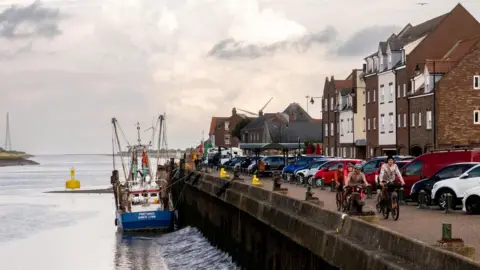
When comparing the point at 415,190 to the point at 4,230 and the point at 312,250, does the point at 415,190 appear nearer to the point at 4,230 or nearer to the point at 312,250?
the point at 312,250

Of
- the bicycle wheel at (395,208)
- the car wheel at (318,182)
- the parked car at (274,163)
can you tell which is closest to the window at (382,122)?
the parked car at (274,163)

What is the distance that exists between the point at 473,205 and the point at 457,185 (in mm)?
2392

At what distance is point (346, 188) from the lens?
25.3 m

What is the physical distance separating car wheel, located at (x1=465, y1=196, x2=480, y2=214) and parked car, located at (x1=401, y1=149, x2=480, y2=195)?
719 centimetres

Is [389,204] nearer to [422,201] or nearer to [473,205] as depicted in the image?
[473,205]

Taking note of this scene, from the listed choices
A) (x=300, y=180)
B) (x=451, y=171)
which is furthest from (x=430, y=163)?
(x=300, y=180)

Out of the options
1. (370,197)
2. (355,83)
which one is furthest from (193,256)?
(355,83)

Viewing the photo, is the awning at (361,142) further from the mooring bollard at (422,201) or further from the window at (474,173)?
the window at (474,173)

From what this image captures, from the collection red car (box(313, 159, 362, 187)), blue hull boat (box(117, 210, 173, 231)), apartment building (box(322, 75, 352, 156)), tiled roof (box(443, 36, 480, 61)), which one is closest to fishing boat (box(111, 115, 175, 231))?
blue hull boat (box(117, 210, 173, 231))

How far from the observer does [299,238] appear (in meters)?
22.1

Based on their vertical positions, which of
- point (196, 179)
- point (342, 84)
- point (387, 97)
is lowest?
point (196, 179)

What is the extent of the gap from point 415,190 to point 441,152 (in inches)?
143

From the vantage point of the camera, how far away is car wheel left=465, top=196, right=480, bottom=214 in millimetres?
26364

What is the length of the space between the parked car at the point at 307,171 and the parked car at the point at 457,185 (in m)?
22.9
